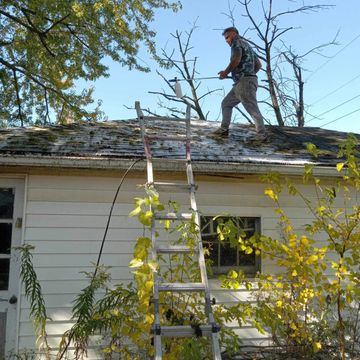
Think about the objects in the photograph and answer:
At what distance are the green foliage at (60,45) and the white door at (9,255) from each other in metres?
8.08

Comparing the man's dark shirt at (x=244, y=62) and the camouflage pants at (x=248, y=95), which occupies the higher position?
the man's dark shirt at (x=244, y=62)

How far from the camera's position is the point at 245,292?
563cm

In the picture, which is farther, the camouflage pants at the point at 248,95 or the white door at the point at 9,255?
the camouflage pants at the point at 248,95

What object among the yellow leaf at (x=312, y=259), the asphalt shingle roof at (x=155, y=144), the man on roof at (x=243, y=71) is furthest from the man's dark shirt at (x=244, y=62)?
the yellow leaf at (x=312, y=259)

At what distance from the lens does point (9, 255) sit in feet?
16.9

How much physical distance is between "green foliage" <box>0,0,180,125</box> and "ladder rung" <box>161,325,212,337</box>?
1047cm

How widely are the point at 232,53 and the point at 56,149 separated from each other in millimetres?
3331

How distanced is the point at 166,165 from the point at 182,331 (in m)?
2.22

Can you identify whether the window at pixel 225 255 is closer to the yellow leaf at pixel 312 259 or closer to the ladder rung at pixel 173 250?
the yellow leaf at pixel 312 259

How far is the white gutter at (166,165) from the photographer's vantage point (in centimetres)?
495

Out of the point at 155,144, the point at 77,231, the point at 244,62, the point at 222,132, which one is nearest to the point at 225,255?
the point at 155,144

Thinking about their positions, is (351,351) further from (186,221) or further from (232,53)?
(232,53)

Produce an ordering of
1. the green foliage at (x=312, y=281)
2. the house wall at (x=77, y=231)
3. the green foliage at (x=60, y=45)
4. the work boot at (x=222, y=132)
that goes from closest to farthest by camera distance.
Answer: the green foliage at (x=312, y=281) → the house wall at (x=77, y=231) → the work boot at (x=222, y=132) → the green foliage at (x=60, y=45)

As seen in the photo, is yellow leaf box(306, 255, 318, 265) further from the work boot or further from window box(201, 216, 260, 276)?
the work boot
